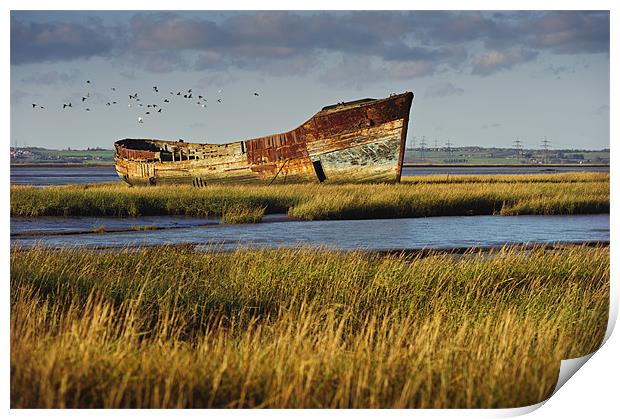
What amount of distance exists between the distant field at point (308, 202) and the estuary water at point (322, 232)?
2.33ft

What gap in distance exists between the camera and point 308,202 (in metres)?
26.5

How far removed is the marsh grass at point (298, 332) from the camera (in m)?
6.24

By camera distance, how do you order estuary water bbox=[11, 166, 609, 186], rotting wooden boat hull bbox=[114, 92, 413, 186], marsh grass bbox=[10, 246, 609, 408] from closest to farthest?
marsh grass bbox=[10, 246, 609, 408], rotting wooden boat hull bbox=[114, 92, 413, 186], estuary water bbox=[11, 166, 609, 186]

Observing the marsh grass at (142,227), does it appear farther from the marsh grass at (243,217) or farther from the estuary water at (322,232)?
the marsh grass at (243,217)

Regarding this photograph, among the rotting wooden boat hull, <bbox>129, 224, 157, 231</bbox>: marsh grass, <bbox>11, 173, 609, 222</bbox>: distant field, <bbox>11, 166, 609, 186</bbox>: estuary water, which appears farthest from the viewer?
<bbox>11, 166, 609, 186</bbox>: estuary water

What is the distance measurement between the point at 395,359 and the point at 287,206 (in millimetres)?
21018

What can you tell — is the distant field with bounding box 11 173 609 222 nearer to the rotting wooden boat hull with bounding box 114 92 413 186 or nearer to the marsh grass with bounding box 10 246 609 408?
the rotting wooden boat hull with bounding box 114 92 413 186

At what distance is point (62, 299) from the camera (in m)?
8.98

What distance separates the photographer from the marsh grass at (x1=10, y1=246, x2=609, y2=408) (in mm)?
6238

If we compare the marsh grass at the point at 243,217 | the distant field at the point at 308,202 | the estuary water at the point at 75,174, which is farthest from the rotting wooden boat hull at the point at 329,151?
the marsh grass at the point at 243,217

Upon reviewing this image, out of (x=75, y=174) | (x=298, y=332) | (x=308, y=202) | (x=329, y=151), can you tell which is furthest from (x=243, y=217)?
(x=75, y=174)

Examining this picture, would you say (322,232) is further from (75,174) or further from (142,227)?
(75,174)

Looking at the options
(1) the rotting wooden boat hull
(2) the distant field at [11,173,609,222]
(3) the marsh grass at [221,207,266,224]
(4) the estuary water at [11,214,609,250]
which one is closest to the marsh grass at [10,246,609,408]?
(4) the estuary water at [11,214,609,250]

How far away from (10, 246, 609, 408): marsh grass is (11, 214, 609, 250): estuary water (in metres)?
5.96
